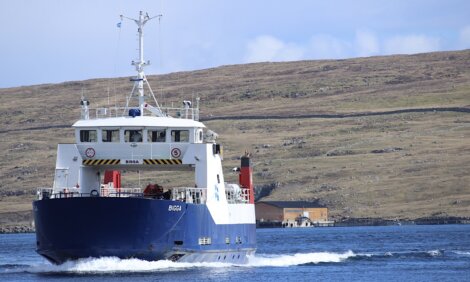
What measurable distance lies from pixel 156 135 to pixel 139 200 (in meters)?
5.10

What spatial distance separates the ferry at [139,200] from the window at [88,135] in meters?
0.04

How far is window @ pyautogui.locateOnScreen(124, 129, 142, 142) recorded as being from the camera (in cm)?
5584

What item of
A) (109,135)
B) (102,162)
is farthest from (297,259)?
(109,135)

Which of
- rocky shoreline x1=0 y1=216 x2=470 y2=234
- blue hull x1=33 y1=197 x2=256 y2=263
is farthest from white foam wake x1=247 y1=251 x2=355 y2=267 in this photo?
rocky shoreline x1=0 y1=216 x2=470 y2=234

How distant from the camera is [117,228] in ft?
170

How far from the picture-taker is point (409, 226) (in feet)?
479

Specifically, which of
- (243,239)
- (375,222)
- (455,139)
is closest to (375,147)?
(455,139)

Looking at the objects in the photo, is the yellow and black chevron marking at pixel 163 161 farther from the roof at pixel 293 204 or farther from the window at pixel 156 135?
the roof at pixel 293 204

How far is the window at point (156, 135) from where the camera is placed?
184ft

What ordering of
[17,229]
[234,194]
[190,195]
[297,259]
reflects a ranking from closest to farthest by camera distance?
[190,195] → [234,194] → [297,259] → [17,229]

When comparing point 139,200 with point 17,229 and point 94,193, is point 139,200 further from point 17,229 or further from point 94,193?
point 17,229

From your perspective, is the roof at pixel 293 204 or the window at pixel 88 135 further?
the roof at pixel 293 204

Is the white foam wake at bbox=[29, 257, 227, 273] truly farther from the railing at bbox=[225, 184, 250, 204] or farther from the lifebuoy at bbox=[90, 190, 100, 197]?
the railing at bbox=[225, 184, 250, 204]

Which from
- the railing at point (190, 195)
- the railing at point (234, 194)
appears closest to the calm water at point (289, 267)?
the railing at point (190, 195)
